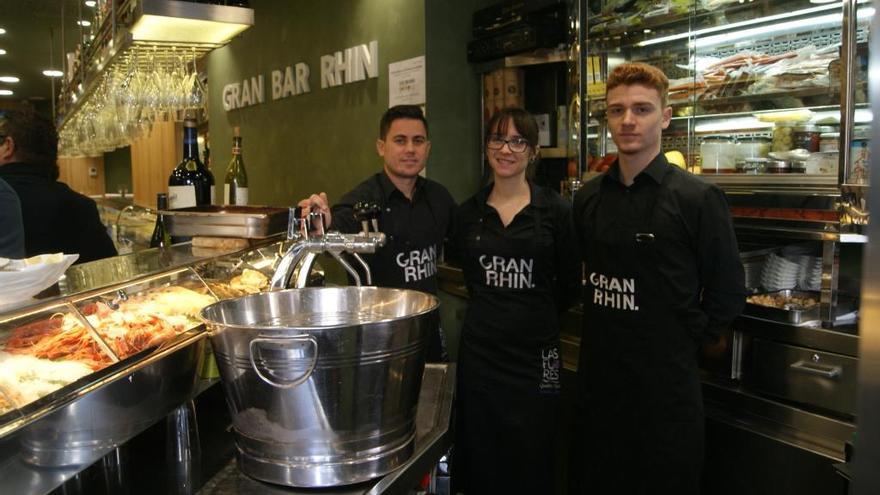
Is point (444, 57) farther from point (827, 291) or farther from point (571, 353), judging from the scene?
point (827, 291)

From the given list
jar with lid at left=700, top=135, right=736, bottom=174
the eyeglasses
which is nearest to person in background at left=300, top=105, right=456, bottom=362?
the eyeglasses

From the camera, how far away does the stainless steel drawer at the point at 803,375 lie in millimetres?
2078

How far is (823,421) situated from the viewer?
83.1 inches

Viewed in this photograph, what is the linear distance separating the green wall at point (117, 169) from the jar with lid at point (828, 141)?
18005 mm

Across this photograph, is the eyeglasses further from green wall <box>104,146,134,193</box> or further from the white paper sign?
green wall <box>104,146,134,193</box>

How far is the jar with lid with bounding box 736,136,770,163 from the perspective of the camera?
8.39ft

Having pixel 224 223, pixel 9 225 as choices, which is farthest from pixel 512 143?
pixel 9 225

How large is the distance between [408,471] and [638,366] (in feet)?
→ 3.66

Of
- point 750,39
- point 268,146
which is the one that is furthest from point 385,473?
point 268,146

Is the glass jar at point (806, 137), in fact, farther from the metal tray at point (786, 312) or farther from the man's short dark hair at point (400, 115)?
the man's short dark hair at point (400, 115)

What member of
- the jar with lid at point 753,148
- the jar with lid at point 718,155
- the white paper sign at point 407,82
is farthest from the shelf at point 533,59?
the jar with lid at point 753,148

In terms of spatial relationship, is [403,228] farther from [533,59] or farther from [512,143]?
[533,59]

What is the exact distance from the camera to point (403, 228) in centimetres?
255

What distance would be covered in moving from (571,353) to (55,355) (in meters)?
2.20
